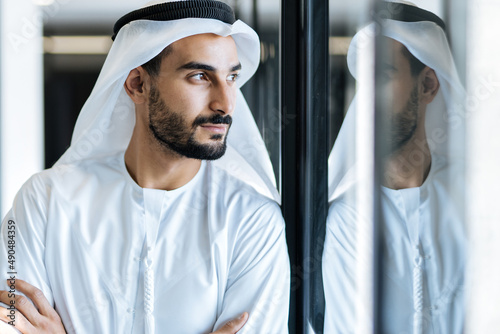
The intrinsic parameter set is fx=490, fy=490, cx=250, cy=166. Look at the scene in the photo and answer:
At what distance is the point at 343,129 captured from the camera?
80 cm

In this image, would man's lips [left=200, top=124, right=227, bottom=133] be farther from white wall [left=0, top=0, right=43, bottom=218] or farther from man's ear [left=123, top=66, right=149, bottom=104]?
white wall [left=0, top=0, right=43, bottom=218]

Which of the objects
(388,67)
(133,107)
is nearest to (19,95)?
(133,107)

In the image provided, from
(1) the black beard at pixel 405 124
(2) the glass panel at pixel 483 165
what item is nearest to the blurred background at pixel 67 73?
(1) the black beard at pixel 405 124

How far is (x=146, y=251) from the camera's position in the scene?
904 mm

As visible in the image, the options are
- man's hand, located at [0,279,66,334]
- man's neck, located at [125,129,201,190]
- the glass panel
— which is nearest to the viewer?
the glass panel

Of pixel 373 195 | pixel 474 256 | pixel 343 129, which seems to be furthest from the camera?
pixel 343 129

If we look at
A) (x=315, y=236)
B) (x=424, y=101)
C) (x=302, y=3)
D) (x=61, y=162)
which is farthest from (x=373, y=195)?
(x=61, y=162)

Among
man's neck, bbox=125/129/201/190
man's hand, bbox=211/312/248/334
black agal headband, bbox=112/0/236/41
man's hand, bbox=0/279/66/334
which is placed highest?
black agal headband, bbox=112/0/236/41

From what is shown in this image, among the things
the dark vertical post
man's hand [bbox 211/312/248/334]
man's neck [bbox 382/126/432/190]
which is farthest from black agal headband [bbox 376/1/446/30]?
man's hand [bbox 211/312/248/334]

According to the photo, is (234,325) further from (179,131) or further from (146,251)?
(179,131)

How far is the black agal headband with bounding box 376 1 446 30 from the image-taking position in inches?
18.2

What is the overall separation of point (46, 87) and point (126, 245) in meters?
0.34

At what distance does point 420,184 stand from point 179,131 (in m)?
0.50

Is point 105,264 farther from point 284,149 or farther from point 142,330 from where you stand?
point 284,149
